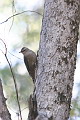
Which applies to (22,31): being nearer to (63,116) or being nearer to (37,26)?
(37,26)

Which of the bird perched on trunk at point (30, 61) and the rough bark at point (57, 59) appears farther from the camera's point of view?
the bird perched on trunk at point (30, 61)

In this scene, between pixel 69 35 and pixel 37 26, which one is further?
pixel 37 26

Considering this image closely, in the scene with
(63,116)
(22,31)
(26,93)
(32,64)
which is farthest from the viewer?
(22,31)

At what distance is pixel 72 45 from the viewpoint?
1822mm

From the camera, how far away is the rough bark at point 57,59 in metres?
1.70

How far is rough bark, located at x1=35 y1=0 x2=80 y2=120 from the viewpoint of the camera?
1703 mm

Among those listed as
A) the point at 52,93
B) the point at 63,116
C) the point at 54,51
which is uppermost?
the point at 54,51

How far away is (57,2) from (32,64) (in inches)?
20.7

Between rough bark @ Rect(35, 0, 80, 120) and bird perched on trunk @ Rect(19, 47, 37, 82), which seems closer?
rough bark @ Rect(35, 0, 80, 120)

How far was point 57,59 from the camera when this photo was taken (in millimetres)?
1775

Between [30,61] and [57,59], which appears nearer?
[57,59]

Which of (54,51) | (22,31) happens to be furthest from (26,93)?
(54,51)

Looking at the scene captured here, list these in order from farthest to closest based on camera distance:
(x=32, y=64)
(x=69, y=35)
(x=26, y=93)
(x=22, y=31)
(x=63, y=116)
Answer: (x=22, y=31) < (x=26, y=93) < (x=32, y=64) < (x=69, y=35) < (x=63, y=116)

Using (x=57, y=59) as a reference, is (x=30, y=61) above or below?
above
